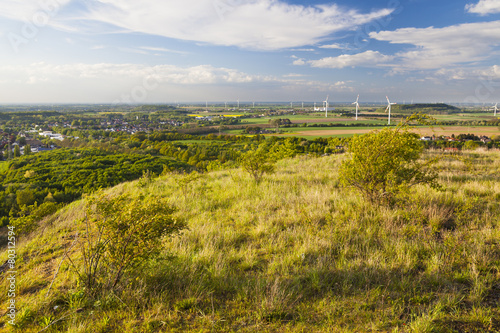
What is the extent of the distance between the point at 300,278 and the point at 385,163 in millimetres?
4015

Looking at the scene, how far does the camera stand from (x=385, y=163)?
595 centimetres

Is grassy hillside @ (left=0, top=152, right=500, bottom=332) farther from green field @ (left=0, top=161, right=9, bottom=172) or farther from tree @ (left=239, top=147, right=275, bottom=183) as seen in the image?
green field @ (left=0, top=161, right=9, bottom=172)

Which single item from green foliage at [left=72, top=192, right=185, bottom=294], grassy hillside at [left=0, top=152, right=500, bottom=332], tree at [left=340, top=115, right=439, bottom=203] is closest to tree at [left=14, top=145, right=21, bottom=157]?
grassy hillside at [left=0, top=152, right=500, bottom=332]

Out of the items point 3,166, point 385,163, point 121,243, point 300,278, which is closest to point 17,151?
point 3,166

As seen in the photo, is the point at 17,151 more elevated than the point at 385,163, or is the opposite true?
the point at 385,163

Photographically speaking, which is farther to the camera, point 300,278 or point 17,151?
point 17,151

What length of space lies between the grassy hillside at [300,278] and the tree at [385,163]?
551mm

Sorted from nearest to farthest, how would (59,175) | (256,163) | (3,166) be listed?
1. (256,163)
2. (3,166)
3. (59,175)

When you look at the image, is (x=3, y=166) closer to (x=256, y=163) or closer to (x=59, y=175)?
(x=59, y=175)

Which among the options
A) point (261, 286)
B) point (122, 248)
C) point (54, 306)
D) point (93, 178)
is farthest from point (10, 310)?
point (93, 178)

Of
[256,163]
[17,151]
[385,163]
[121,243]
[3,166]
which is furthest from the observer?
[17,151]

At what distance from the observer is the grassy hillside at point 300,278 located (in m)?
2.74

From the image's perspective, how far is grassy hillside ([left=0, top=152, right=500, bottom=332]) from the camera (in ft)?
9.00

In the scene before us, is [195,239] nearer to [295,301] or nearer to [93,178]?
[295,301]
